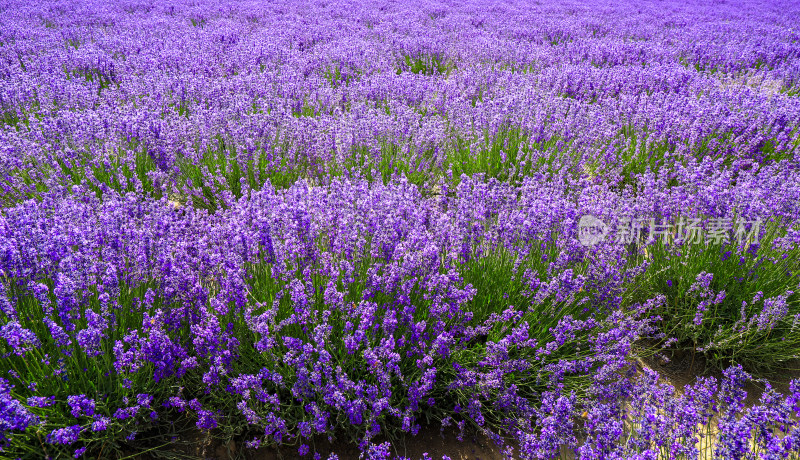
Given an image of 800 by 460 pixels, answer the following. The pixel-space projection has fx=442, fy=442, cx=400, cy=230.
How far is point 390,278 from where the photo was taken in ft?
6.69

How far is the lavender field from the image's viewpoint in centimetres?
175

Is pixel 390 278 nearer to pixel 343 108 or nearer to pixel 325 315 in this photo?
pixel 325 315

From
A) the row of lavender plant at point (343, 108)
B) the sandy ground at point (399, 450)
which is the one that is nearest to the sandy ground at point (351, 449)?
the sandy ground at point (399, 450)

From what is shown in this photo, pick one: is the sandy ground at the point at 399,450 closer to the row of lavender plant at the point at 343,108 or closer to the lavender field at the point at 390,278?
the lavender field at the point at 390,278

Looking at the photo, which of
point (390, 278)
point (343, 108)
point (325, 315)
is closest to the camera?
point (325, 315)

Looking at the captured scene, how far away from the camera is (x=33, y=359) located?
1672mm

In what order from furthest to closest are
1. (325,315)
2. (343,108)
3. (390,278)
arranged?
(343,108)
(390,278)
(325,315)

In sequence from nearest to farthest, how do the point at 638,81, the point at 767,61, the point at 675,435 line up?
the point at 675,435, the point at 638,81, the point at 767,61

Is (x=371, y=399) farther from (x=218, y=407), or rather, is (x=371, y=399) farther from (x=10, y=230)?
(x=10, y=230)

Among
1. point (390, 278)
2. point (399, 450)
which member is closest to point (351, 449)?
point (399, 450)

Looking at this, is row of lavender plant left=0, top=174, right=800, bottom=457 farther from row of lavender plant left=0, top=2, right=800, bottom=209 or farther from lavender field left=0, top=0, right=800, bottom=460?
row of lavender plant left=0, top=2, right=800, bottom=209

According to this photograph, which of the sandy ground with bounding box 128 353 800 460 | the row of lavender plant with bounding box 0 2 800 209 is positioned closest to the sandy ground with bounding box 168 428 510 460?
the sandy ground with bounding box 128 353 800 460

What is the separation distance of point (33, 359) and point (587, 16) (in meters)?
14.9

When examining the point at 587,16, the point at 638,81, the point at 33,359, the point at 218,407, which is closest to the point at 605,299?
the point at 218,407
